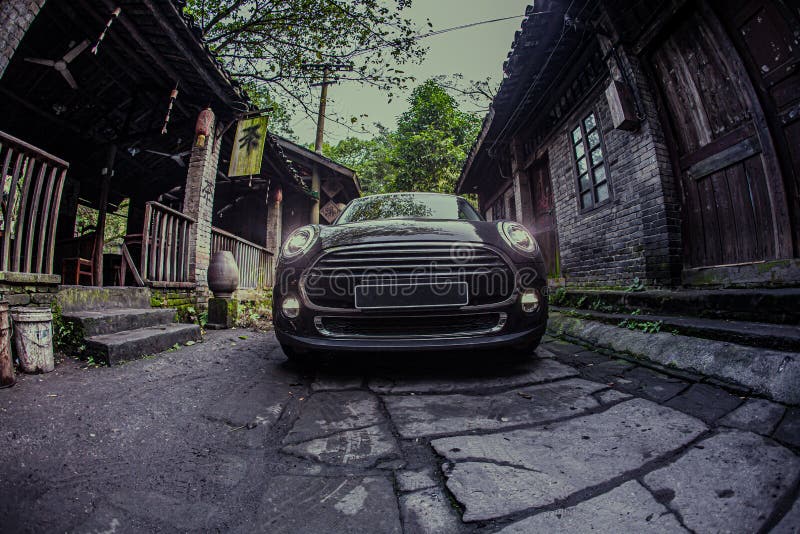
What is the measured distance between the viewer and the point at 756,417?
1.23m

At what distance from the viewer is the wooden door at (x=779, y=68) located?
2.43 meters

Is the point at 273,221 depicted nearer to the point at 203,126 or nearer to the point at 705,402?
the point at 203,126

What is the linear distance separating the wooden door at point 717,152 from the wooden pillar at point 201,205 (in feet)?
18.9

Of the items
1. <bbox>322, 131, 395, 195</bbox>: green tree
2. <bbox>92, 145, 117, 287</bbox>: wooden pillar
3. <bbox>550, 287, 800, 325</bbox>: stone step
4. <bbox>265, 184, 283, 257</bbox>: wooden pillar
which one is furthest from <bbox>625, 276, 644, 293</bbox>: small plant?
<bbox>322, 131, 395, 195</bbox>: green tree

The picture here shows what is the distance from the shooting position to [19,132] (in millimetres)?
5559

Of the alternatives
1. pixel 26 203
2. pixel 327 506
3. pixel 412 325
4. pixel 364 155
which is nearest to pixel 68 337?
pixel 26 203

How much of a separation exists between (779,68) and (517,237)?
245 centimetres

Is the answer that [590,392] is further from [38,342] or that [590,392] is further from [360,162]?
[360,162]

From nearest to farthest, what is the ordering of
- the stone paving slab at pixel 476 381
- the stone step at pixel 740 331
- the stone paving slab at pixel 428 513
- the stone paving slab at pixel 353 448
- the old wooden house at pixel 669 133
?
the stone paving slab at pixel 428 513
the stone paving slab at pixel 353 448
the stone step at pixel 740 331
the stone paving slab at pixel 476 381
the old wooden house at pixel 669 133

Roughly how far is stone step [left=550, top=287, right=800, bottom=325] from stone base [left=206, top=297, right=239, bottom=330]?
4.01m

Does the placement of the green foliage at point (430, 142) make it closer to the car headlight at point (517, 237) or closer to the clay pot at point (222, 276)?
the clay pot at point (222, 276)

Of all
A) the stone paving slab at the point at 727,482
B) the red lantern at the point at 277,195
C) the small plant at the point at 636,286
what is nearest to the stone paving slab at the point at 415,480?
the stone paving slab at the point at 727,482

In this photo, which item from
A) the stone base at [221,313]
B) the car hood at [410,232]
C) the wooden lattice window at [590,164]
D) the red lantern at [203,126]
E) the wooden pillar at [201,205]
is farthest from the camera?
the red lantern at [203,126]

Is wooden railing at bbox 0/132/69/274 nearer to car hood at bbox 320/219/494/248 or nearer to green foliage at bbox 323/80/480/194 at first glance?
car hood at bbox 320/219/494/248
